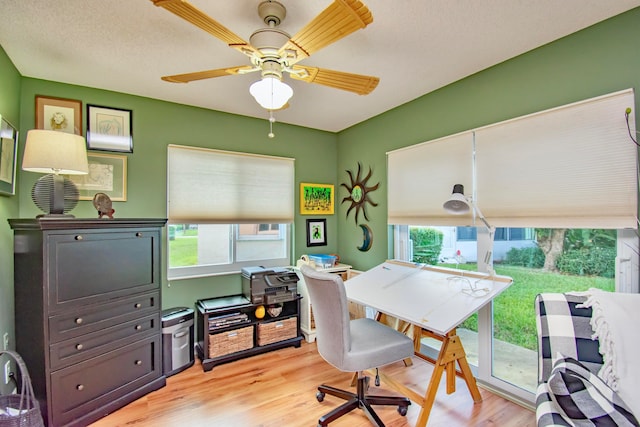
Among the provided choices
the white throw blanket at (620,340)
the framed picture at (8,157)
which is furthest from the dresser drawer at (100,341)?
the white throw blanket at (620,340)

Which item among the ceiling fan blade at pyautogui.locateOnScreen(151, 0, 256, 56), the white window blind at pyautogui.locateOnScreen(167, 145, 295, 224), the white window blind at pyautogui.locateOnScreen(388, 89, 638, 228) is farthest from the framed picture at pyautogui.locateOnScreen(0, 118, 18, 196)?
the white window blind at pyautogui.locateOnScreen(388, 89, 638, 228)

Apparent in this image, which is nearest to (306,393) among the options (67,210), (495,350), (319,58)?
(495,350)

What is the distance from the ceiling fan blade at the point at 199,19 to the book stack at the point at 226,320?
230cm

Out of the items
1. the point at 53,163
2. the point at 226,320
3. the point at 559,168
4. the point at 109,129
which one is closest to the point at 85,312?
the point at 53,163

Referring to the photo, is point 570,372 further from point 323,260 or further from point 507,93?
point 323,260

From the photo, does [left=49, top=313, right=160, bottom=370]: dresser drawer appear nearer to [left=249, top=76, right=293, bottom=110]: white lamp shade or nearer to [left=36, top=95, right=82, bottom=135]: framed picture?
[left=36, top=95, right=82, bottom=135]: framed picture

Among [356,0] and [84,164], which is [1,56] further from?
[356,0]

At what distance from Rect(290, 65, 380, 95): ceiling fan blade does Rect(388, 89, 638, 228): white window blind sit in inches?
45.7

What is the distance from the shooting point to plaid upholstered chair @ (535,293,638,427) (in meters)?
1.16

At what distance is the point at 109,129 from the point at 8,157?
0.79 m

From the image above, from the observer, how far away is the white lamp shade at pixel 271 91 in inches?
63.0

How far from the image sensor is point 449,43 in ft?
6.53

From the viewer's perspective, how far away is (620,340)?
1355 mm

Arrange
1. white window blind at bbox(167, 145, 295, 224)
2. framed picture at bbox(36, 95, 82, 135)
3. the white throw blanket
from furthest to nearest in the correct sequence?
1. white window blind at bbox(167, 145, 295, 224)
2. framed picture at bbox(36, 95, 82, 135)
3. the white throw blanket
